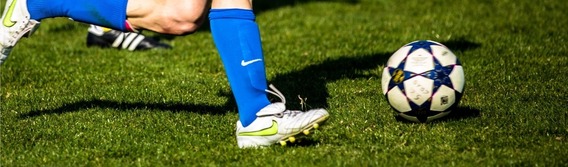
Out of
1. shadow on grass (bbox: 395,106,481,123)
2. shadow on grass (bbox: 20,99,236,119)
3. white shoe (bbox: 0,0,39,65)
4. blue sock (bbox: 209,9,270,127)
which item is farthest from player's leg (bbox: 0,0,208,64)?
shadow on grass (bbox: 395,106,481,123)

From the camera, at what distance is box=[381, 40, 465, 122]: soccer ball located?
504cm

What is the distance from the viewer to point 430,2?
33.5 feet

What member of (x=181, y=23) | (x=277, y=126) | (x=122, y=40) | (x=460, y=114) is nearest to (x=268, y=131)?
(x=277, y=126)

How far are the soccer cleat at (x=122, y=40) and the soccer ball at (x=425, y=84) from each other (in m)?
3.27

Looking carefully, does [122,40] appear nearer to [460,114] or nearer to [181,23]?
[181,23]

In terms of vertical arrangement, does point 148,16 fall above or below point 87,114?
above

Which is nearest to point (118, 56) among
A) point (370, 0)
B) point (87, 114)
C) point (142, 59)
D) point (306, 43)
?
point (142, 59)

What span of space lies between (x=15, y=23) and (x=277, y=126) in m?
1.47

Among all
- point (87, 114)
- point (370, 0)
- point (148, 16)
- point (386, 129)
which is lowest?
point (370, 0)

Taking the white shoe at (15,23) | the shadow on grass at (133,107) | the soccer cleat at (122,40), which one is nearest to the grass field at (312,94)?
the shadow on grass at (133,107)

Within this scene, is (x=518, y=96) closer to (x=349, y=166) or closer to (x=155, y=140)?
(x=349, y=166)

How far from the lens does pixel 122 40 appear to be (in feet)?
26.1

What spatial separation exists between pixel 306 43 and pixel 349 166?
383 centimetres

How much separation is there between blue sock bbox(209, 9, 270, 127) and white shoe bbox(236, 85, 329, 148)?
5 cm
